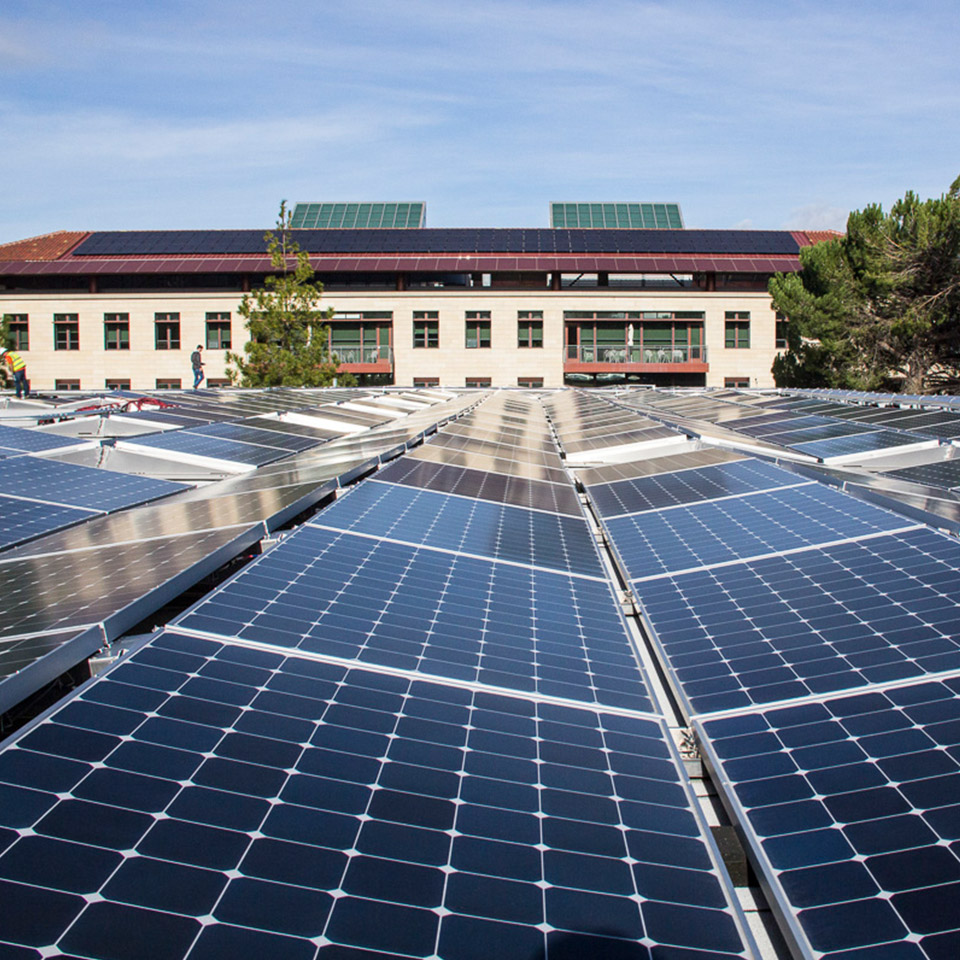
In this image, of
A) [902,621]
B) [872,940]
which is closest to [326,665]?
[872,940]

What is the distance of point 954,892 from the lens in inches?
126

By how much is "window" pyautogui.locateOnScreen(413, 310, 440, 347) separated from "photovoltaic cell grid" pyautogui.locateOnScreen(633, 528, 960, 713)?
6464 cm

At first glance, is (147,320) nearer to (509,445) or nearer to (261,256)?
(261,256)

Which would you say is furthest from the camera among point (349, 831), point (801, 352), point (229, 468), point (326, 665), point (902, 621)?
point (801, 352)

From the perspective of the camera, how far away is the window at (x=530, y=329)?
71562 mm

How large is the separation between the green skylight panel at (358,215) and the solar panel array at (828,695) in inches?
3119

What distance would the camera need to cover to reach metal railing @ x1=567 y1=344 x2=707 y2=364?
68.6 meters

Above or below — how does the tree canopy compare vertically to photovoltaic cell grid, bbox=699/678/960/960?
above

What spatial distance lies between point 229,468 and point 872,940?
14949 mm

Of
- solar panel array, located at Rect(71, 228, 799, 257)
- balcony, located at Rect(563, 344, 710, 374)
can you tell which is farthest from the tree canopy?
solar panel array, located at Rect(71, 228, 799, 257)

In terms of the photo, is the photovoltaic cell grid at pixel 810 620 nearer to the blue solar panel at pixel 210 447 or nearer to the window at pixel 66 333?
the blue solar panel at pixel 210 447

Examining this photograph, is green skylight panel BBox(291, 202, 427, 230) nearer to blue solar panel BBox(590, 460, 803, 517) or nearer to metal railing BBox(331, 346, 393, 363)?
metal railing BBox(331, 346, 393, 363)

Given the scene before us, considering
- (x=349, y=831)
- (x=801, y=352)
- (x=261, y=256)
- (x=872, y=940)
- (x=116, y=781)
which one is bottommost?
(x=872, y=940)

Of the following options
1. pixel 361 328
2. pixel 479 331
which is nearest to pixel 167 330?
pixel 361 328
